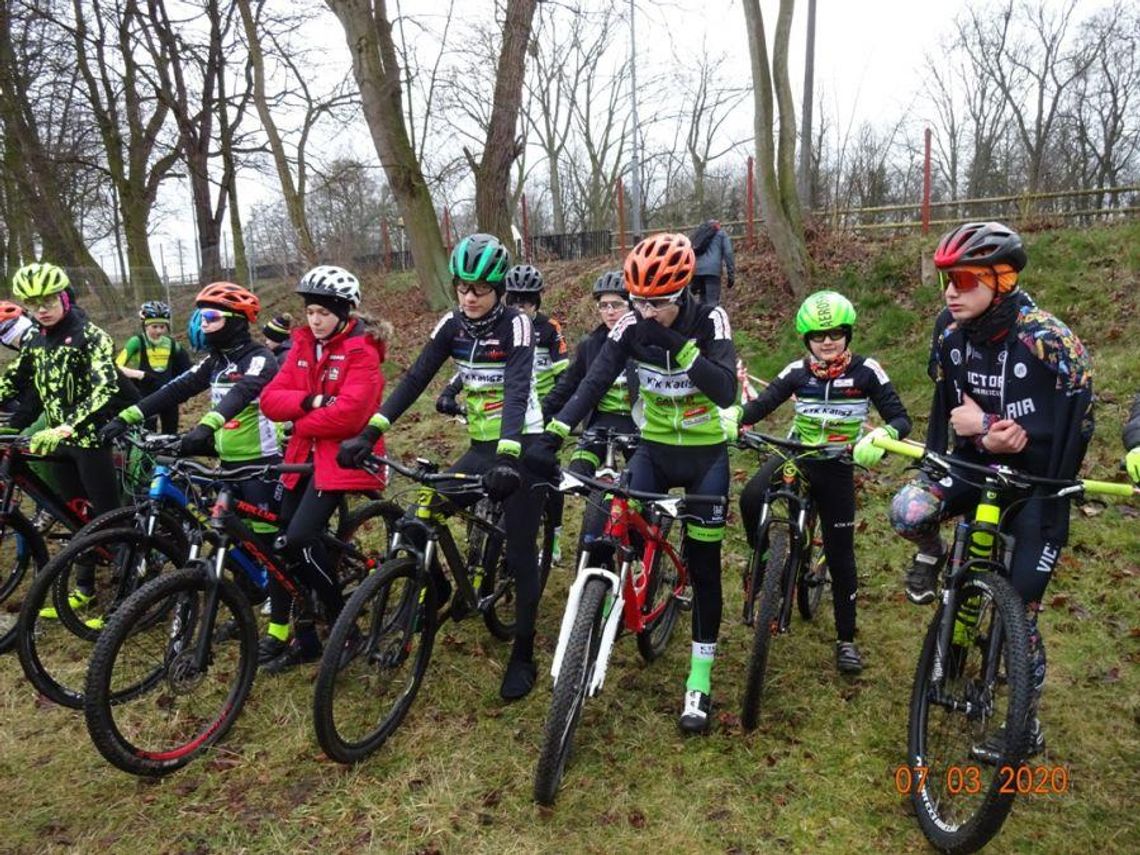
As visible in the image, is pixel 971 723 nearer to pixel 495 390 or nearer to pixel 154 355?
pixel 495 390

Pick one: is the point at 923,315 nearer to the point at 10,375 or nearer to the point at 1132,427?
the point at 1132,427

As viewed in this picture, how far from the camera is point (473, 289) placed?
3971mm

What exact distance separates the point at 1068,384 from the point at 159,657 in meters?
4.24

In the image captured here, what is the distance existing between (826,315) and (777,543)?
1326 mm

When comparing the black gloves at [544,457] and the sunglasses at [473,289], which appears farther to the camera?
the sunglasses at [473,289]

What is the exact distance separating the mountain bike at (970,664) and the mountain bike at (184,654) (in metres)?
3.06

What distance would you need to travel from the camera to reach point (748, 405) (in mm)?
4316

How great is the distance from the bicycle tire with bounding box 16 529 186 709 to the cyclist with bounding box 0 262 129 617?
12 centimetres

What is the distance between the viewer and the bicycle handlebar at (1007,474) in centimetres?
265

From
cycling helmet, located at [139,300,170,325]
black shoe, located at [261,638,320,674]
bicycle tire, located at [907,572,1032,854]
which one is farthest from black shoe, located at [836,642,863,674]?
cycling helmet, located at [139,300,170,325]

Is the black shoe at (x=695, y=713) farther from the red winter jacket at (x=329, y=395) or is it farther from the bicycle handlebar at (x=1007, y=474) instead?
the red winter jacket at (x=329, y=395)

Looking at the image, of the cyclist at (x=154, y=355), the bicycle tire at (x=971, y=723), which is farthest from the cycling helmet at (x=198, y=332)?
the bicycle tire at (x=971, y=723)

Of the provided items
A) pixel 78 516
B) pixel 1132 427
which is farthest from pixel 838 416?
pixel 78 516

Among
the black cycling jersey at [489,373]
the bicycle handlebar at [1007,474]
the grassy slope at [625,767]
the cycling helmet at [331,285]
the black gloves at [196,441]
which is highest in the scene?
the cycling helmet at [331,285]
